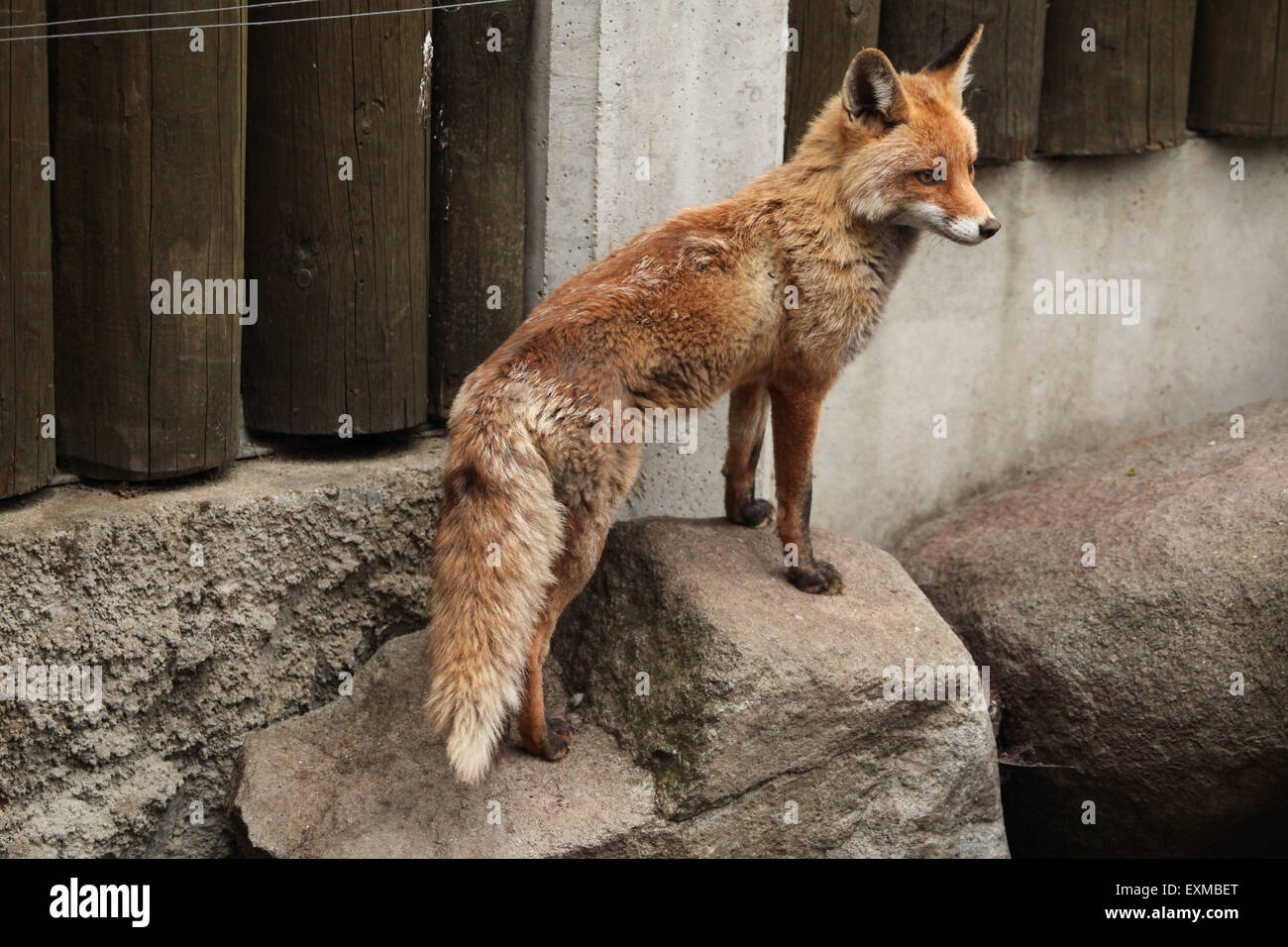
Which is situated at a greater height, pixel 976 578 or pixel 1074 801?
pixel 976 578

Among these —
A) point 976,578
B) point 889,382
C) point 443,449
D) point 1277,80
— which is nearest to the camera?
point 443,449

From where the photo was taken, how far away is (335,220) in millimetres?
4594

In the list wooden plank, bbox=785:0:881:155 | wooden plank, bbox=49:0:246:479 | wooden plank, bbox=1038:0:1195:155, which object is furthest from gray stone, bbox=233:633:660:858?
wooden plank, bbox=1038:0:1195:155

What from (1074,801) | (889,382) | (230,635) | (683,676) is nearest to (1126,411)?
(889,382)

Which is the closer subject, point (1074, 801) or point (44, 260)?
point (44, 260)

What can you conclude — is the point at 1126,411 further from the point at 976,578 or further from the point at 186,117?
the point at 186,117

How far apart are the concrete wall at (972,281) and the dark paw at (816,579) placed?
71cm

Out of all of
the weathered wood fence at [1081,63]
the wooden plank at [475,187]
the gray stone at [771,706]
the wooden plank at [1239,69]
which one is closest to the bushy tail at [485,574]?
the gray stone at [771,706]

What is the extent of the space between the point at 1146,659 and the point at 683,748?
2023 mm

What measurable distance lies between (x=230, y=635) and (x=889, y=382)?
3424 millimetres

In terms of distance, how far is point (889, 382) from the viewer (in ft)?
20.9

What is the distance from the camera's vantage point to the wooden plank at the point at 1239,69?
6750 mm

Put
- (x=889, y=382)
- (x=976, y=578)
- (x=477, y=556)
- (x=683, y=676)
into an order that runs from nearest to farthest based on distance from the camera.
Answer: (x=477, y=556) < (x=683, y=676) < (x=976, y=578) < (x=889, y=382)

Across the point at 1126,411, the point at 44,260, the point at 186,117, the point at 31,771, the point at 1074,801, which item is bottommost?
the point at 1074,801
